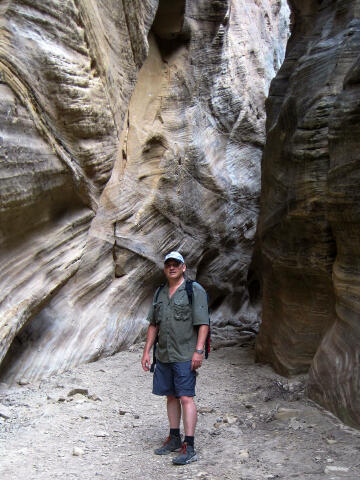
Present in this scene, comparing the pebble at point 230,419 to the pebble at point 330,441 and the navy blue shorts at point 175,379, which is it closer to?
the pebble at point 330,441

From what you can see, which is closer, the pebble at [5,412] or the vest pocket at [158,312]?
the vest pocket at [158,312]

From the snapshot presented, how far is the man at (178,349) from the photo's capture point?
4.14 metres

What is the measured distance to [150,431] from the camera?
195 inches

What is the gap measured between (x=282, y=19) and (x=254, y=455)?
15.4 metres

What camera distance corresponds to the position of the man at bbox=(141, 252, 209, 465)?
4.14m

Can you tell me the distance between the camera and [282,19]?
16875mm

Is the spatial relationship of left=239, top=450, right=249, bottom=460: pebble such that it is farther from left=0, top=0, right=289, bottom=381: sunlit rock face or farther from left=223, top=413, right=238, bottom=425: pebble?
left=0, top=0, right=289, bottom=381: sunlit rock face

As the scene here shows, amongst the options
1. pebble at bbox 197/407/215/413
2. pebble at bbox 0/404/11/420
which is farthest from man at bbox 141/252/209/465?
pebble at bbox 0/404/11/420

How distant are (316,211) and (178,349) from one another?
3.10 m

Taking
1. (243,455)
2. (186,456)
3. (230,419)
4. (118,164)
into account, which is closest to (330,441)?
(243,455)

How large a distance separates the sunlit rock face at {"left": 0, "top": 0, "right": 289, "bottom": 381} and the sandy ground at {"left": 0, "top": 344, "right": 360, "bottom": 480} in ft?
2.21

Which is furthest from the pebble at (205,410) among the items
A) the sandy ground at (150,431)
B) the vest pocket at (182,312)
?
the vest pocket at (182,312)

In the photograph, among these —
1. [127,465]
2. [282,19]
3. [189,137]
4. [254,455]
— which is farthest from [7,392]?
[282,19]

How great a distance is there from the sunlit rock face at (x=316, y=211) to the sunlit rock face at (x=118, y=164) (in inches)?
88.8
